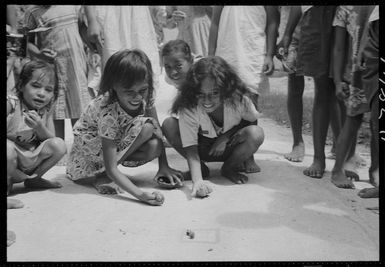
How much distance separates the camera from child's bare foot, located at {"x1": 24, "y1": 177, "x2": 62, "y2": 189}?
2.13 m

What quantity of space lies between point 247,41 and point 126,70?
32.6 inches

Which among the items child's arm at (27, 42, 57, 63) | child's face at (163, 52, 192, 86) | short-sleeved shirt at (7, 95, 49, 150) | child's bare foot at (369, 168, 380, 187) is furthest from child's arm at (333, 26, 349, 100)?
child's arm at (27, 42, 57, 63)

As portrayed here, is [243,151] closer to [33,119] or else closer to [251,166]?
[251,166]

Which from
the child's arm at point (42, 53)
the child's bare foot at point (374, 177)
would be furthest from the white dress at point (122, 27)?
the child's bare foot at point (374, 177)

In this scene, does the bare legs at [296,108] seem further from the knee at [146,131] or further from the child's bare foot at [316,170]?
the knee at [146,131]

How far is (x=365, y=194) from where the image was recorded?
6.40ft

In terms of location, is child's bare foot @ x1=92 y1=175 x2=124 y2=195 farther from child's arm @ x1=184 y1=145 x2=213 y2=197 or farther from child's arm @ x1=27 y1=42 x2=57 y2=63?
child's arm @ x1=27 y1=42 x2=57 y2=63

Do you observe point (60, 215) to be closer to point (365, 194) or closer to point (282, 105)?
point (365, 194)

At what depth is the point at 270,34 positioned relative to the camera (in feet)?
8.57

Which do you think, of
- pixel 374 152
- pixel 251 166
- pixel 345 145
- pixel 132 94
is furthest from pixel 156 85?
pixel 374 152

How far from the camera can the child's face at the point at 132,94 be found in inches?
80.7

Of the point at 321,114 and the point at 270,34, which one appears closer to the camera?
the point at 321,114

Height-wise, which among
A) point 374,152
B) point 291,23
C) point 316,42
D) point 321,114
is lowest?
point 374,152
